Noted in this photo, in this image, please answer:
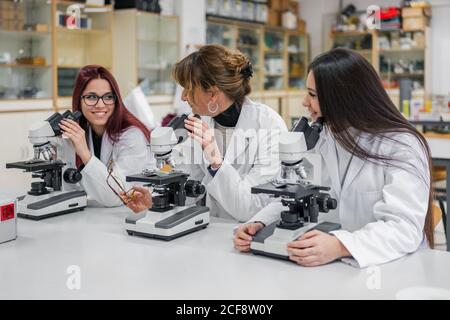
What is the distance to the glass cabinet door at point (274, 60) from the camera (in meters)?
8.14

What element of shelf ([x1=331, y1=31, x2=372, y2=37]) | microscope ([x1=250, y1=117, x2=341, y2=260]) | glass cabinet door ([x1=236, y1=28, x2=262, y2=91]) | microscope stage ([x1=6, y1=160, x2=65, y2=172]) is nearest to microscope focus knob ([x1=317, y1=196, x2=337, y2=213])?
microscope ([x1=250, y1=117, x2=341, y2=260])

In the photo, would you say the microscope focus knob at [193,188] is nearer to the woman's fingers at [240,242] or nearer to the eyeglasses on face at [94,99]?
the woman's fingers at [240,242]

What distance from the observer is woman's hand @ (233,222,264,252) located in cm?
152

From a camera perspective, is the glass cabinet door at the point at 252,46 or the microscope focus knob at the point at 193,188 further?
the glass cabinet door at the point at 252,46

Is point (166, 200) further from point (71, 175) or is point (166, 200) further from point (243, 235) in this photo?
point (71, 175)

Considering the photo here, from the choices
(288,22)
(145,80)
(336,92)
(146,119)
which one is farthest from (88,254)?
(288,22)

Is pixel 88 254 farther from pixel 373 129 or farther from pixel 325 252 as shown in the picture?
pixel 373 129

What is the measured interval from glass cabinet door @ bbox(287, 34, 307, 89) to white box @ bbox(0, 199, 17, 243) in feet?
23.9

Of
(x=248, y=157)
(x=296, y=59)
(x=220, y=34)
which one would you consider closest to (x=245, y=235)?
(x=248, y=157)

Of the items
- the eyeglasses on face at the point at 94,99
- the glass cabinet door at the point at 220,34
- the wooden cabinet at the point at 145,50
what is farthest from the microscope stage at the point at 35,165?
the glass cabinet door at the point at 220,34

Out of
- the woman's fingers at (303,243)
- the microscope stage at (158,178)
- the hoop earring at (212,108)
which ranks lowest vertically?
the woman's fingers at (303,243)

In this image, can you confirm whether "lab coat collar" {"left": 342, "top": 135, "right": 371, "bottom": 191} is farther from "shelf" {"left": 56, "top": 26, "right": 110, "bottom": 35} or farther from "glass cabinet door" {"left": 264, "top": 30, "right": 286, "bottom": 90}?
"glass cabinet door" {"left": 264, "top": 30, "right": 286, "bottom": 90}

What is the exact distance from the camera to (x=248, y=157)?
213cm

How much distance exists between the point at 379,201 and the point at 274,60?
273 inches
